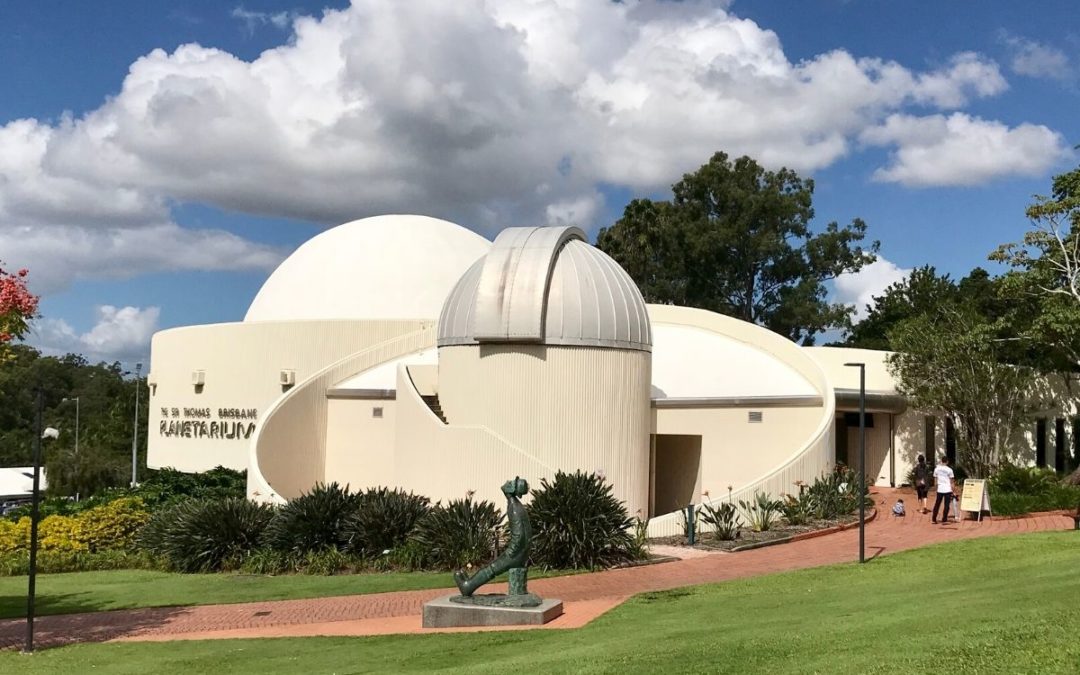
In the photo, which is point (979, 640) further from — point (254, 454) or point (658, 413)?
point (254, 454)

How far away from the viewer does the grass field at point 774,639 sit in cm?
731

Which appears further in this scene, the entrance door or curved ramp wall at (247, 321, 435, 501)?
curved ramp wall at (247, 321, 435, 501)

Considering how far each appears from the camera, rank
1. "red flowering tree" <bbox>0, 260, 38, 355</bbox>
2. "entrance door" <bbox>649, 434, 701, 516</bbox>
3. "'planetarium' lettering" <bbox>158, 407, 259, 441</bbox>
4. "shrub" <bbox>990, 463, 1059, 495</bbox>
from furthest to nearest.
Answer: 1. "'planetarium' lettering" <bbox>158, 407, 259, 441</bbox>
2. "entrance door" <bbox>649, 434, 701, 516</bbox>
3. "shrub" <bbox>990, 463, 1059, 495</bbox>
4. "red flowering tree" <bbox>0, 260, 38, 355</bbox>

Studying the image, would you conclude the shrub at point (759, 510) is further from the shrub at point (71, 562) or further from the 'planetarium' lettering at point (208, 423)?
the 'planetarium' lettering at point (208, 423)

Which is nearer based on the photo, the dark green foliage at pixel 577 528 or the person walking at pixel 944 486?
the dark green foliage at pixel 577 528

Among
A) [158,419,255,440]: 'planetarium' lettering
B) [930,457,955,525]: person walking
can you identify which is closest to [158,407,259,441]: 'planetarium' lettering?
[158,419,255,440]: 'planetarium' lettering

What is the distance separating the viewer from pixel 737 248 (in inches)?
1980

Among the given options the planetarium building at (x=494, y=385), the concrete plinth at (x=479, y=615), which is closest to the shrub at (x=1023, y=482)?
the planetarium building at (x=494, y=385)

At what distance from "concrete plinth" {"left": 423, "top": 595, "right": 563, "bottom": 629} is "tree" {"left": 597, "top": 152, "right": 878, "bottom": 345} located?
129ft

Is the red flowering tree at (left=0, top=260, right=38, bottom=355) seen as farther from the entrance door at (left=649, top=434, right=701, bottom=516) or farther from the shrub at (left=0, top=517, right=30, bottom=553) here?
the entrance door at (left=649, top=434, right=701, bottom=516)

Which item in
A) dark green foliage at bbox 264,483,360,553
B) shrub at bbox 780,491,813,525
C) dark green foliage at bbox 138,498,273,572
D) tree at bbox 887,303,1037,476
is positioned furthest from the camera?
tree at bbox 887,303,1037,476

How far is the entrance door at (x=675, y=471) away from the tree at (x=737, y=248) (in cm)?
2669

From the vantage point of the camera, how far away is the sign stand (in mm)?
18828

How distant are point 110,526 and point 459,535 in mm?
8744
